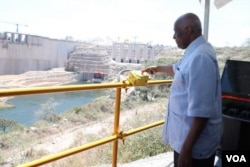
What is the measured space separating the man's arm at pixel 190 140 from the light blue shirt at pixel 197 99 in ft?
0.11

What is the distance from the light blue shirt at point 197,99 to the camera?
1.34 metres

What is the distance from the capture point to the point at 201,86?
52.6 inches

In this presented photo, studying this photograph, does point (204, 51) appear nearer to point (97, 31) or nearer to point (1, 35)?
point (1, 35)

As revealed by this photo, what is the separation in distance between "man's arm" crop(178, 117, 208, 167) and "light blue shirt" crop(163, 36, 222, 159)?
3 centimetres

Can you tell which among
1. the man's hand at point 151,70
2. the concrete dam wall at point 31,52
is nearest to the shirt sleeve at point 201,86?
A: the man's hand at point 151,70

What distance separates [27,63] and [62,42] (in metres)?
4.72

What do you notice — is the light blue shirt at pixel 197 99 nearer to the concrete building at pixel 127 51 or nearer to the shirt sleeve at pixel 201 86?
the shirt sleeve at pixel 201 86

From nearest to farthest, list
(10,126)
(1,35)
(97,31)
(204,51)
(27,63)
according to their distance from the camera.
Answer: (204,51), (10,126), (1,35), (27,63), (97,31)

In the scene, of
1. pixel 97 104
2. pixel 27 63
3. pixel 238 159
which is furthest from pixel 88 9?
pixel 238 159

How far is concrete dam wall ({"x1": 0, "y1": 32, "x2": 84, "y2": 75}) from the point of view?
101 feet

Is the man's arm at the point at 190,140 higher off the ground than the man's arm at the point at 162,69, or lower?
lower

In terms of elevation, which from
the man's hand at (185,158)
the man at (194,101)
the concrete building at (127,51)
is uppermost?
the concrete building at (127,51)

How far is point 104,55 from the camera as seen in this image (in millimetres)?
23969

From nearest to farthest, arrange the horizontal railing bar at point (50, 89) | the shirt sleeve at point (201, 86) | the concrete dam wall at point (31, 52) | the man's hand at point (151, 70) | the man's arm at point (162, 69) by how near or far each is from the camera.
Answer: the shirt sleeve at point (201, 86) < the horizontal railing bar at point (50, 89) < the man's arm at point (162, 69) < the man's hand at point (151, 70) < the concrete dam wall at point (31, 52)
